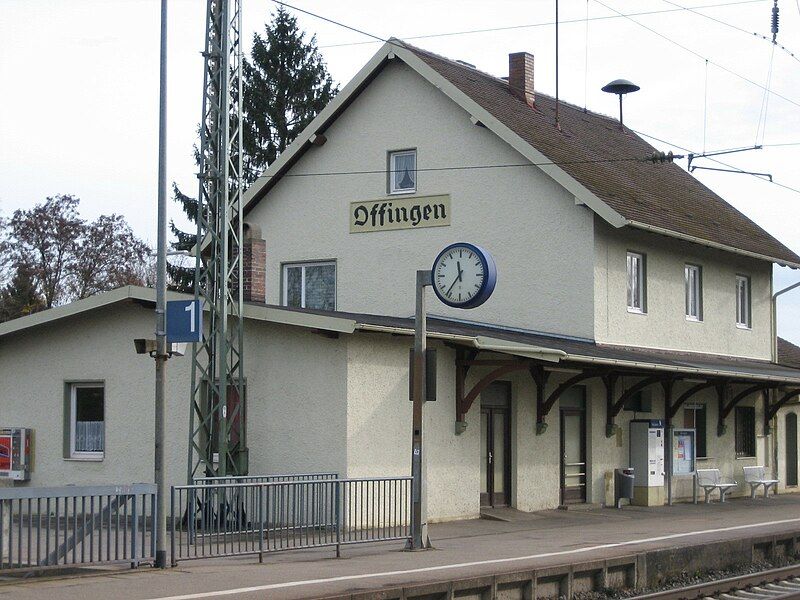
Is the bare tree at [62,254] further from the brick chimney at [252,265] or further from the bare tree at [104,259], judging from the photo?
the brick chimney at [252,265]

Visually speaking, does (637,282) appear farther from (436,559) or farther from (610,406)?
(436,559)

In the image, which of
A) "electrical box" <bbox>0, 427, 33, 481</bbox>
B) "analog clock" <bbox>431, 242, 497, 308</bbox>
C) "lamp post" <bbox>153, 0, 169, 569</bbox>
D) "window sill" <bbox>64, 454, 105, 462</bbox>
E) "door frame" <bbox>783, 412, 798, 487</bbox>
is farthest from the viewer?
"door frame" <bbox>783, 412, 798, 487</bbox>

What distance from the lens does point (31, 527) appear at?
1227cm

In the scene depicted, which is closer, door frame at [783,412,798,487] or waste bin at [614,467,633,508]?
waste bin at [614,467,633,508]

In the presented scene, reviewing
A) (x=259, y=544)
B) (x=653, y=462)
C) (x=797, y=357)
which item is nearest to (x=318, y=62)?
(x=797, y=357)

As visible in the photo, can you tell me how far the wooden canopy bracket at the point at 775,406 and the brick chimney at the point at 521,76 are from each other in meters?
9.58

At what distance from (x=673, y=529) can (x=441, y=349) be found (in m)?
4.62

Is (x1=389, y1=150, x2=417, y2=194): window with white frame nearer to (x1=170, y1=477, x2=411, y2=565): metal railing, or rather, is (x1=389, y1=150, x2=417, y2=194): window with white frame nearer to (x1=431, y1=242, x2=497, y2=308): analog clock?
(x1=431, y1=242, x2=497, y2=308): analog clock

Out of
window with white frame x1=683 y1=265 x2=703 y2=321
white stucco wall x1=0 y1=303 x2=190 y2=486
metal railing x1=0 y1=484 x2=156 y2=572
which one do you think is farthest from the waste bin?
metal railing x1=0 y1=484 x2=156 y2=572

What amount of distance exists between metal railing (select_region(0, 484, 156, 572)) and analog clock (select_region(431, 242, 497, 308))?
5.13 m

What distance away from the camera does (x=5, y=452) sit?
870 inches

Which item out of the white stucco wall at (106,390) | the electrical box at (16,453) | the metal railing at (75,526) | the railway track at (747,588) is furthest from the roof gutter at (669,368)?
the electrical box at (16,453)

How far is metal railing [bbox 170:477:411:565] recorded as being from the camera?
47.2 feet

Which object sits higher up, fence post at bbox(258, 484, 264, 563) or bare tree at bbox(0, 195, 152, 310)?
bare tree at bbox(0, 195, 152, 310)
